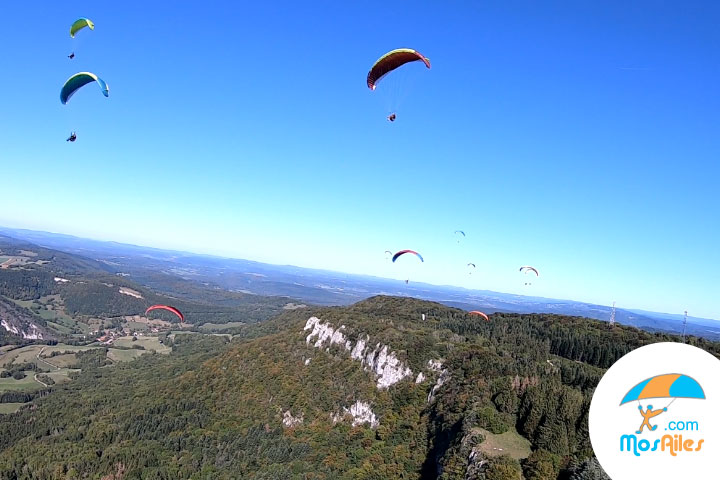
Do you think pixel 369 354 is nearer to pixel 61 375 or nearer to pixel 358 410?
pixel 358 410

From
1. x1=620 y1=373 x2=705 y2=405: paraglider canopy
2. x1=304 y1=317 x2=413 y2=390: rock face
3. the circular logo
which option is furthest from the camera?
x1=304 y1=317 x2=413 y2=390: rock face

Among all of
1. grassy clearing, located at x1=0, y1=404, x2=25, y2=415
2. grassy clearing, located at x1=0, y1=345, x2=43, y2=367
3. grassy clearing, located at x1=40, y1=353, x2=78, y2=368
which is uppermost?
grassy clearing, located at x1=0, y1=404, x2=25, y2=415

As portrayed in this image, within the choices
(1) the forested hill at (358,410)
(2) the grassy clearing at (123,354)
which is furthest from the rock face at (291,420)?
(2) the grassy clearing at (123,354)

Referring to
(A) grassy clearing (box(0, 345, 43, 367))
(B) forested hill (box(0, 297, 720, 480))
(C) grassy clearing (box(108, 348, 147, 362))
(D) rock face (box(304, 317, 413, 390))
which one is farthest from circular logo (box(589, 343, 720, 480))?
(A) grassy clearing (box(0, 345, 43, 367))

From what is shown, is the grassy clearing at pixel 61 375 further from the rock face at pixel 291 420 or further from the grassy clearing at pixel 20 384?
the rock face at pixel 291 420

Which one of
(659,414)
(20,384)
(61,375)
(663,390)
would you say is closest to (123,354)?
(61,375)

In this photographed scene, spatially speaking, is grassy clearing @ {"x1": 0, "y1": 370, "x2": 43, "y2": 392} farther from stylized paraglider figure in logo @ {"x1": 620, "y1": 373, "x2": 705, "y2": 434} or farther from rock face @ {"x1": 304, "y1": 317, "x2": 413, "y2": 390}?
stylized paraglider figure in logo @ {"x1": 620, "y1": 373, "x2": 705, "y2": 434}
